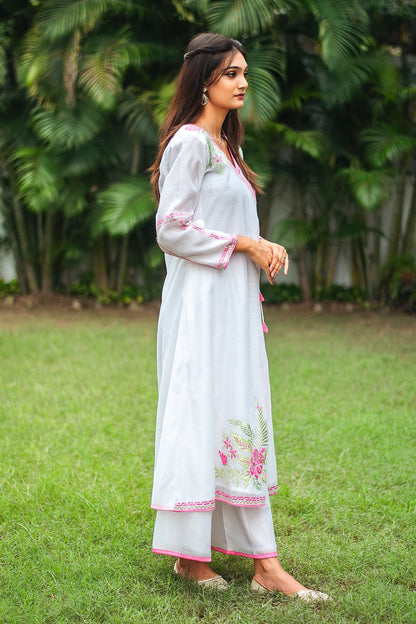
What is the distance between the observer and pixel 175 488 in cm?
223

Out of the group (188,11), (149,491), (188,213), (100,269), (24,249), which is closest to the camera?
(188,213)

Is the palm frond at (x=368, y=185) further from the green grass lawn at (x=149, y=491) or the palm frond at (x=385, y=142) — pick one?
the green grass lawn at (x=149, y=491)

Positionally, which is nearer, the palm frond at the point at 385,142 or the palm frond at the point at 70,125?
the palm frond at the point at 385,142

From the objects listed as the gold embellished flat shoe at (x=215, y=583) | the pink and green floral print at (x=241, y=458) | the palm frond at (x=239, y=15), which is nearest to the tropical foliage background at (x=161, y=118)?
the palm frond at (x=239, y=15)

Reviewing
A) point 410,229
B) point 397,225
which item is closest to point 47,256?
point 397,225

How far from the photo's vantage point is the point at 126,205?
7863mm

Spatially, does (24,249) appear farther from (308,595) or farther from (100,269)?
(308,595)

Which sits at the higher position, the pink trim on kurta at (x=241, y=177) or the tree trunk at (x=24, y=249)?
the pink trim on kurta at (x=241, y=177)

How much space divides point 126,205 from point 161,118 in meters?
0.99

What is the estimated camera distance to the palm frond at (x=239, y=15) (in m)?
7.00

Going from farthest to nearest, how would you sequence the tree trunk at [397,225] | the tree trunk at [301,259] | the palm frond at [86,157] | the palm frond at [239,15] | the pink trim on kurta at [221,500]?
1. the tree trunk at [301,259]
2. the tree trunk at [397,225]
3. the palm frond at [86,157]
4. the palm frond at [239,15]
5. the pink trim on kurta at [221,500]

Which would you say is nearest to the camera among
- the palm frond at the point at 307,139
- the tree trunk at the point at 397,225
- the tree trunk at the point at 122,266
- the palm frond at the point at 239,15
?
the palm frond at the point at 239,15

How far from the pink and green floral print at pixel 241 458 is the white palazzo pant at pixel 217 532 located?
0.35 feet

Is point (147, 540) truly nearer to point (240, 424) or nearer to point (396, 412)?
point (240, 424)
